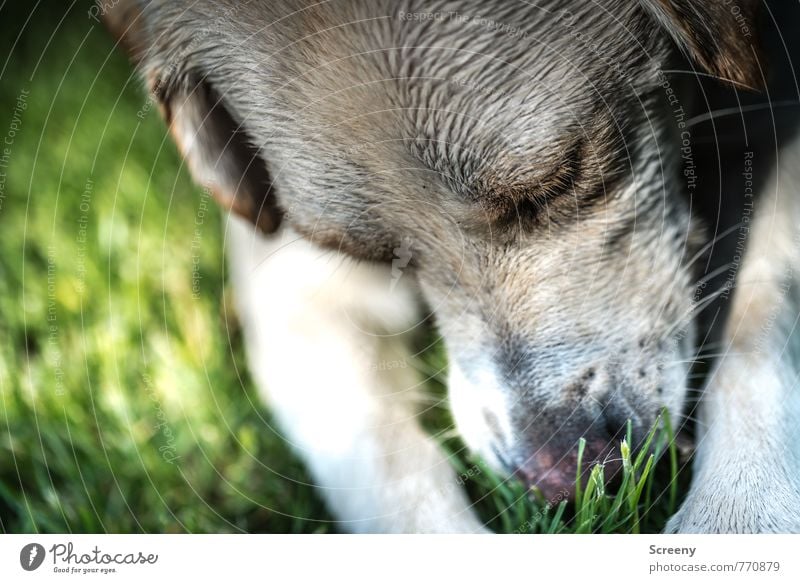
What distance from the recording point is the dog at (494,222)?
81cm

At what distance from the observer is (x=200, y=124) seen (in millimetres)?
981

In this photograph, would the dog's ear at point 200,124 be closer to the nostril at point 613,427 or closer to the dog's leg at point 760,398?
the nostril at point 613,427

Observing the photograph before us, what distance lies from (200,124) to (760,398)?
785mm

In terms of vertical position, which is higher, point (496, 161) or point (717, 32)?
point (717, 32)

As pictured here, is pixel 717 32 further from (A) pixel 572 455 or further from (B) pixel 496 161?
(A) pixel 572 455

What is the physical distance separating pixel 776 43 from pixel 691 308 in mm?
333

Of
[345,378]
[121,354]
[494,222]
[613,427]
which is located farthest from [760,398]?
[121,354]

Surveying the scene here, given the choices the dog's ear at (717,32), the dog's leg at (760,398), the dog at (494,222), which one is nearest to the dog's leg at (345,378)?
the dog at (494,222)

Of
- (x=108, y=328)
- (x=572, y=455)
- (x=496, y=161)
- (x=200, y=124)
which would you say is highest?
(x=200, y=124)

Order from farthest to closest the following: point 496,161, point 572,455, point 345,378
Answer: point 345,378, point 572,455, point 496,161

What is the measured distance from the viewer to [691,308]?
988mm

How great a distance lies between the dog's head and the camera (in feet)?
2.65

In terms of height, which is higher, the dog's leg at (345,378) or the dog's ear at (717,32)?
the dog's ear at (717,32)
